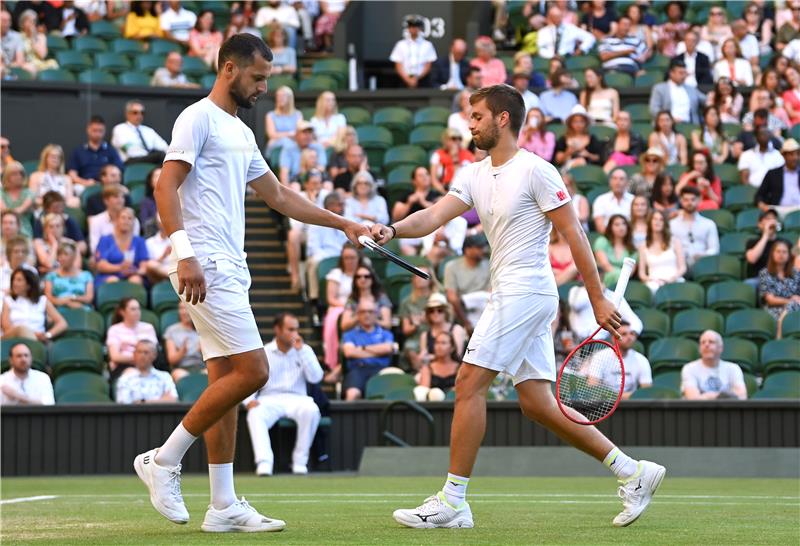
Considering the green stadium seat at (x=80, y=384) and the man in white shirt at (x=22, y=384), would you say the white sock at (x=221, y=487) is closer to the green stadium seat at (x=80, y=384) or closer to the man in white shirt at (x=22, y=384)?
the man in white shirt at (x=22, y=384)

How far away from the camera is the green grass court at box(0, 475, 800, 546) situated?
20.5 feet

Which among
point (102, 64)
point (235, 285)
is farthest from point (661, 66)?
point (235, 285)

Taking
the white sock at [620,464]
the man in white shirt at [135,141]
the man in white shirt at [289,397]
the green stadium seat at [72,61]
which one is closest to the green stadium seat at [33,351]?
the man in white shirt at [289,397]


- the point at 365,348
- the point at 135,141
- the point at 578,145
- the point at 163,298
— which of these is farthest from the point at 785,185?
the point at 135,141

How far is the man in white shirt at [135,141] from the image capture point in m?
17.9

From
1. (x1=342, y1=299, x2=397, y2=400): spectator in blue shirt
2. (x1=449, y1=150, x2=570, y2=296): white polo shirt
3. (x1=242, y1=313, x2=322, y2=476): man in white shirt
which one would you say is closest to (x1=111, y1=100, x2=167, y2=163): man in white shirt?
(x1=342, y1=299, x2=397, y2=400): spectator in blue shirt

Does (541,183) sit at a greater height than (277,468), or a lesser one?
greater

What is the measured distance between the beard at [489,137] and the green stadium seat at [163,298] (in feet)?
27.2

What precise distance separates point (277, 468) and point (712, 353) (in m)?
4.10

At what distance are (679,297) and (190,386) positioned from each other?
495 centimetres

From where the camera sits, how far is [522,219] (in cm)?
695

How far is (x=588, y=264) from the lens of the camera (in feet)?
22.4

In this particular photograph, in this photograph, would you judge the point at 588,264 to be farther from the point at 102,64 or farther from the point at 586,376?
the point at 102,64

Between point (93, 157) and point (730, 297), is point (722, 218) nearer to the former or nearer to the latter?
point (730, 297)
